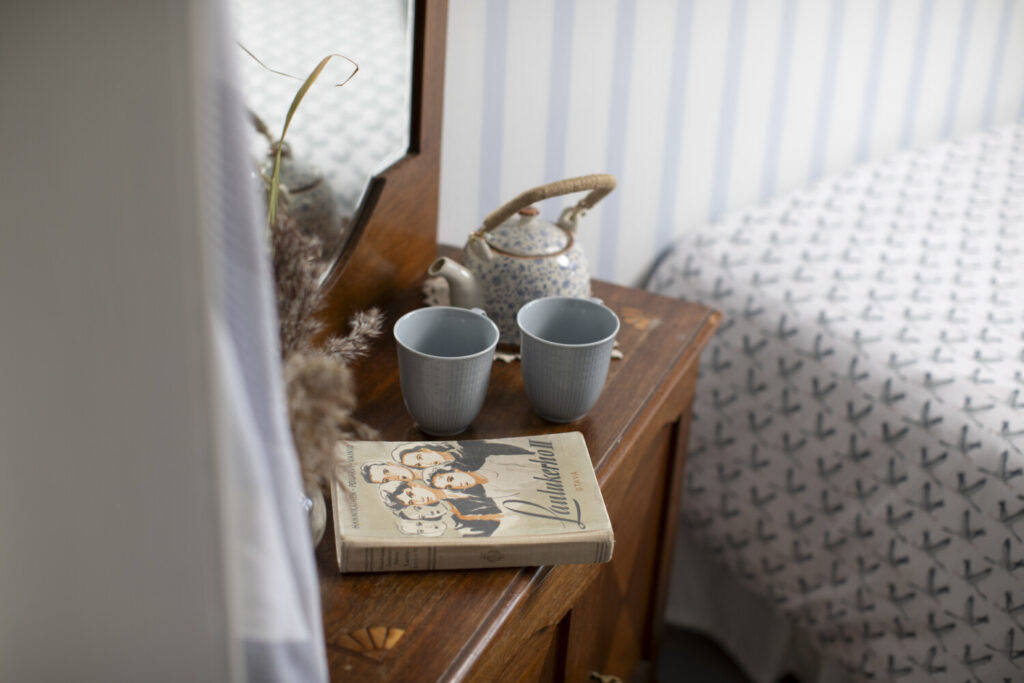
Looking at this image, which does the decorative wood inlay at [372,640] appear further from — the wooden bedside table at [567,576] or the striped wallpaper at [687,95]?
the striped wallpaper at [687,95]

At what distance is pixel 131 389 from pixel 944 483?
44.6 inches

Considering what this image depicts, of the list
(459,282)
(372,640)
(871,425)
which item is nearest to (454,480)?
(372,640)

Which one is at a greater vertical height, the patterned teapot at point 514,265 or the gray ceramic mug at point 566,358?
the patterned teapot at point 514,265

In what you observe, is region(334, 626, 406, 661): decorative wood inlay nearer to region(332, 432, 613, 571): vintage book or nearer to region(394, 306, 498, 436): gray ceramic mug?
region(332, 432, 613, 571): vintage book

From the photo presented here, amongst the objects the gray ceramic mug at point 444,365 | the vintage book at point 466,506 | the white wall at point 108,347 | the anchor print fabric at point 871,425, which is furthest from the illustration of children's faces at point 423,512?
the anchor print fabric at point 871,425

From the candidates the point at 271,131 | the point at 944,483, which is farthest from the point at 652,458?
the point at 271,131

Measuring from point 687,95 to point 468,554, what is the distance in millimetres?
1269

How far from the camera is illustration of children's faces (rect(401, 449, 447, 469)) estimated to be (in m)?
0.74

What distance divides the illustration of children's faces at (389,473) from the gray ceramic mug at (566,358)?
0.17 meters

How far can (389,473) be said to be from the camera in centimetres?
72

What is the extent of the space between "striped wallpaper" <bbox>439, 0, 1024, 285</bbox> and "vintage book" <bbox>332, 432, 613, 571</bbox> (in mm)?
643

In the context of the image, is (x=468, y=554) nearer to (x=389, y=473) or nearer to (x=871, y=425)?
(x=389, y=473)

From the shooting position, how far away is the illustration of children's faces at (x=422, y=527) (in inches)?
26.0

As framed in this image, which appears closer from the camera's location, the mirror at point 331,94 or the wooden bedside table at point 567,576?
the wooden bedside table at point 567,576
